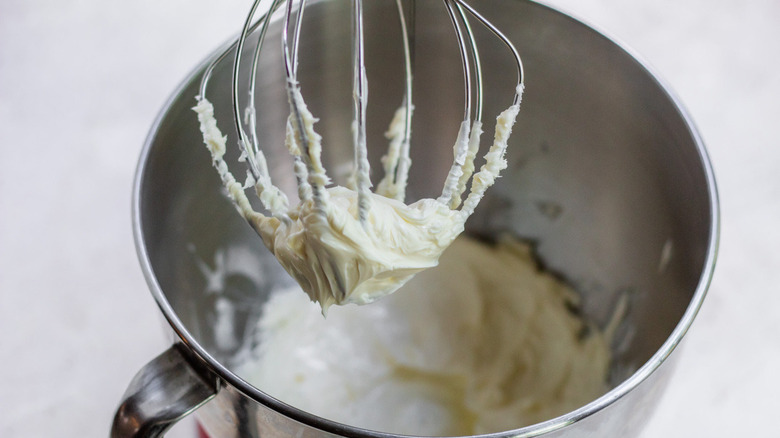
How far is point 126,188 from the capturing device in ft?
2.52

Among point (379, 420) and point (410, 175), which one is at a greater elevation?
point (410, 175)

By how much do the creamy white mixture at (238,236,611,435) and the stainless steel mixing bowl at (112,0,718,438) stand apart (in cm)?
2

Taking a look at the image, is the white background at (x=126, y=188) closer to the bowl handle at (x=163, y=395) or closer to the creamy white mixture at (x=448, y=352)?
the creamy white mixture at (x=448, y=352)

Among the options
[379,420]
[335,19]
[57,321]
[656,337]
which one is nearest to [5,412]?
[57,321]

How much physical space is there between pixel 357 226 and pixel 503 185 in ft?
0.92

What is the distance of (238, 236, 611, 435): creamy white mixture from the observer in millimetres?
658

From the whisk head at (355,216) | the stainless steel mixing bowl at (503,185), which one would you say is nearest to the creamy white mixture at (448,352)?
the stainless steel mixing bowl at (503,185)

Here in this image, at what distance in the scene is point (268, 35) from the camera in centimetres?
59

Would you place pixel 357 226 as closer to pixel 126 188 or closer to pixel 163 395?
pixel 163 395

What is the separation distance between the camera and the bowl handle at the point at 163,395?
0.42m

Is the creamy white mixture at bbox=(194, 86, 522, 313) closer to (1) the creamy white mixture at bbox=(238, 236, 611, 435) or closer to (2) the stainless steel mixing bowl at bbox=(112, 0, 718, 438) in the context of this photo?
(2) the stainless steel mixing bowl at bbox=(112, 0, 718, 438)

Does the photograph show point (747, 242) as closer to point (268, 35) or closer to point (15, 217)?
point (268, 35)

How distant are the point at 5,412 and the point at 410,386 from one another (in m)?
0.34

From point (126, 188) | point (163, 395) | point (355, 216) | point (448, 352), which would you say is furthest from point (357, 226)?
point (126, 188)
